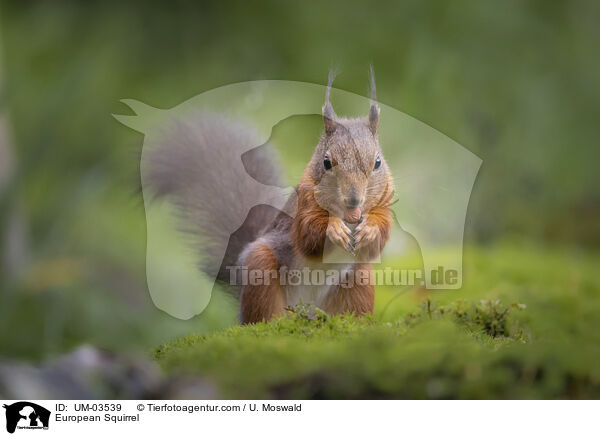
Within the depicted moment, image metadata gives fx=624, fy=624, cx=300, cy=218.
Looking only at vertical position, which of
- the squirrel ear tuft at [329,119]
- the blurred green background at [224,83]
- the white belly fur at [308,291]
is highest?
the blurred green background at [224,83]

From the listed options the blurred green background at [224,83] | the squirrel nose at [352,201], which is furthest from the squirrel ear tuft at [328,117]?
the blurred green background at [224,83]

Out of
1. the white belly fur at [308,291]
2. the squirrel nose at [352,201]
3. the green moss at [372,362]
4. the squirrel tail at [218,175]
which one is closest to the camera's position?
the green moss at [372,362]

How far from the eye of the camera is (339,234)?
102cm

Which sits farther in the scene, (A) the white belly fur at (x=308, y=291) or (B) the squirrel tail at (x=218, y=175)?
(B) the squirrel tail at (x=218, y=175)

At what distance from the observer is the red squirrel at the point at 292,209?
3.21 feet

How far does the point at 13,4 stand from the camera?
6.65 ft

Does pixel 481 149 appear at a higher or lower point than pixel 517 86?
lower

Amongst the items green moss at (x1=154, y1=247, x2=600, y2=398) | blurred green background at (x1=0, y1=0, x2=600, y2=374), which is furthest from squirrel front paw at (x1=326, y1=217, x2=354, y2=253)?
blurred green background at (x1=0, y1=0, x2=600, y2=374)

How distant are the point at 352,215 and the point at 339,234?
1.6 inches

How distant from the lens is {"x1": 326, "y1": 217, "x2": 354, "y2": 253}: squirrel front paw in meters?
1.02

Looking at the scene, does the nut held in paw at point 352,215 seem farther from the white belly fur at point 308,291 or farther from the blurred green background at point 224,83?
the blurred green background at point 224,83
